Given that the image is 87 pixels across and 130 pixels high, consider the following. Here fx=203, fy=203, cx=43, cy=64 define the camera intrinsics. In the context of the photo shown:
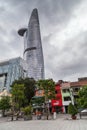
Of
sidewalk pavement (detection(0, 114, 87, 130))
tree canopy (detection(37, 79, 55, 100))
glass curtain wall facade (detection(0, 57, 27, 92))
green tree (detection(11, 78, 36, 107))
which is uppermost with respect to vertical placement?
glass curtain wall facade (detection(0, 57, 27, 92))

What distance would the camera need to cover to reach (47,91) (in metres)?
38.8

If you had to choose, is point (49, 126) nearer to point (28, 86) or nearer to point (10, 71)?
point (28, 86)

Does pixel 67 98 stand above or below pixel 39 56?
below

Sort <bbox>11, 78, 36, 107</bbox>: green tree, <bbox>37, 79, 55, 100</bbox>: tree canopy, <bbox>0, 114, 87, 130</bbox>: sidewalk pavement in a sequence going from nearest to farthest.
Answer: <bbox>0, 114, 87, 130</bbox>: sidewalk pavement, <bbox>37, 79, 55, 100</bbox>: tree canopy, <bbox>11, 78, 36, 107</bbox>: green tree

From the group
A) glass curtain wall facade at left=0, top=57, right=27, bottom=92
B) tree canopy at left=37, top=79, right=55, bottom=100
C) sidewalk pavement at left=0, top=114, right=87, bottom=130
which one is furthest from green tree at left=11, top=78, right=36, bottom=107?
glass curtain wall facade at left=0, top=57, right=27, bottom=92

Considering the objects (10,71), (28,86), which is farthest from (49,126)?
(10,71)

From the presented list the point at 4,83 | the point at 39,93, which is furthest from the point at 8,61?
the point at 39,93

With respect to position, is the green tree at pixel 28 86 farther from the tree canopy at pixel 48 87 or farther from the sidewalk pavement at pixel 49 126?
the sidewalk pavement at pixel 49 126

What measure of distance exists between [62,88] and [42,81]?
24351mm

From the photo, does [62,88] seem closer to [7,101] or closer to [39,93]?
[39,93]

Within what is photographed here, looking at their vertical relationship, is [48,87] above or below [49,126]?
above

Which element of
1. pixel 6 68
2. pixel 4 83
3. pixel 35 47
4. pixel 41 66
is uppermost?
pixel 35 47

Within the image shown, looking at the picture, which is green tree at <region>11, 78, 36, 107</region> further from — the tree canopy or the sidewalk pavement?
the sidewalk pavement

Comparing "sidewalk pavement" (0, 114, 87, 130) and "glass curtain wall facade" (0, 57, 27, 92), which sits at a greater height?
"glass curtain wall facade" (0, 57, 27, 92)
